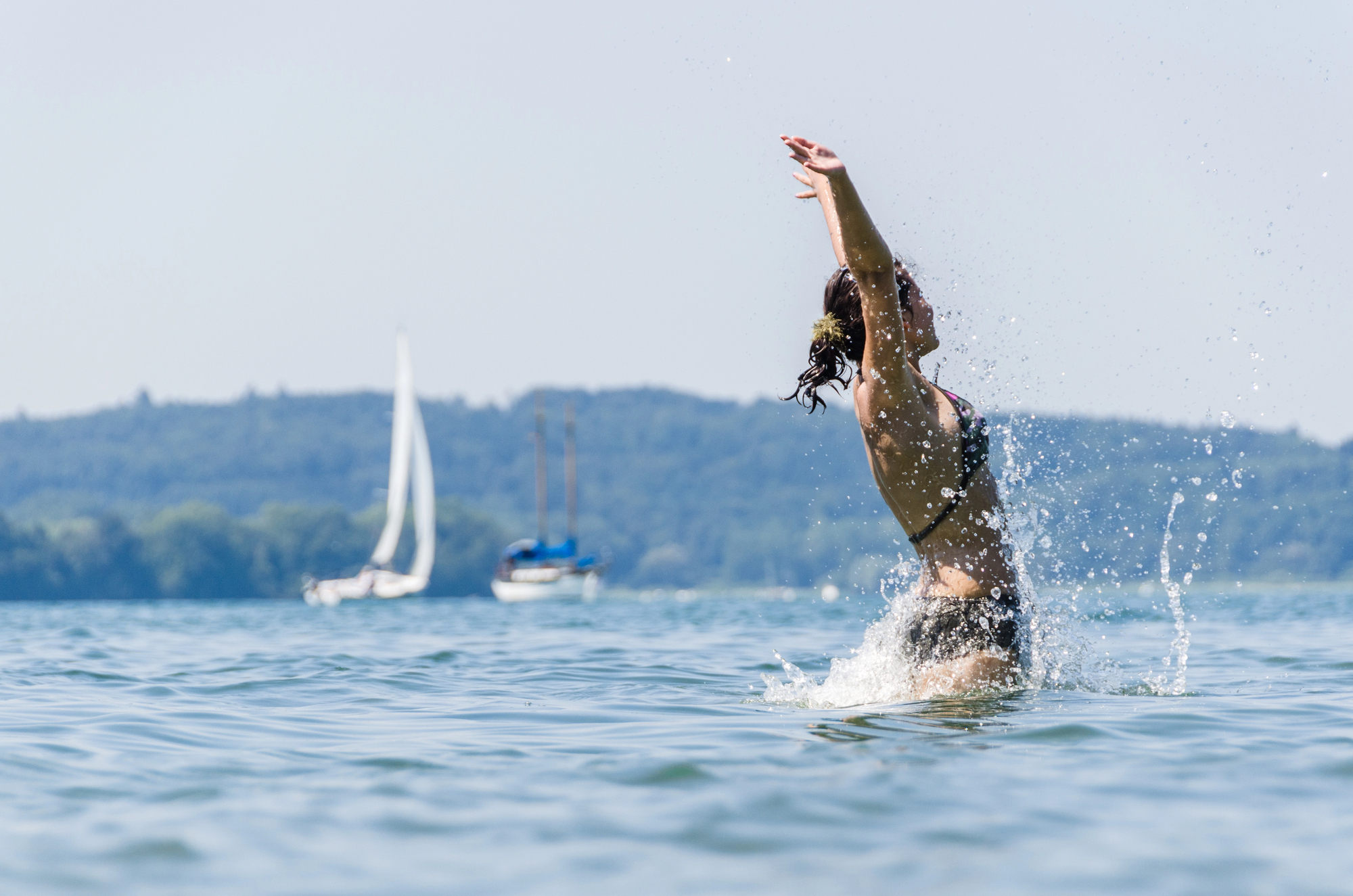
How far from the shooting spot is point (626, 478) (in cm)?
17662

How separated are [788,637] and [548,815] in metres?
11.0

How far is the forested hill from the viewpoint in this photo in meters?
141

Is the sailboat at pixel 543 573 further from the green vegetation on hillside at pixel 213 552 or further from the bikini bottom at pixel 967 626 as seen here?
the bikini bottom at pixel 967 626

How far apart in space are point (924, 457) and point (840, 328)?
0.64 m

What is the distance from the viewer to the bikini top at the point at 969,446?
5.76 meters

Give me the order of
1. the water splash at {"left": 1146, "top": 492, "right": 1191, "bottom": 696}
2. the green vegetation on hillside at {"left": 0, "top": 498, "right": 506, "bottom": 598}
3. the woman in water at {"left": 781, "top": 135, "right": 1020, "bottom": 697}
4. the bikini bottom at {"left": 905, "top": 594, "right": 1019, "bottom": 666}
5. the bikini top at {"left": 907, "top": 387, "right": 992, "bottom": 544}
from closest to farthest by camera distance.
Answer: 1. the woman in water at {"left": 781, "top": 135, "right": 1020, "bottom": 697}
2. the bikini top at {"left": 907, "top": 387, "right": 992, "bottom": 544}
3. the bikini bottom at {"left": 905, "top": 594, "right": 1019, "bottom": 666}
4. the water splash at {"left": 1146, "top": 492, "right": 1191, "bottom": 696}
5. the green vegetation on hillside at {"left": 0, "top": 498, "right": 506, "bottom": 598}

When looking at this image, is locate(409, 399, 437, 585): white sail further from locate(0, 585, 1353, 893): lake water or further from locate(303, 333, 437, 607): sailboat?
locate(0, 585, 1353, 893): lake water

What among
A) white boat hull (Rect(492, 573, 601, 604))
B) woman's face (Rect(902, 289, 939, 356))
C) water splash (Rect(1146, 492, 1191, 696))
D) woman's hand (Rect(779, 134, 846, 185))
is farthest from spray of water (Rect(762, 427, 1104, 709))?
white boat hull (Rect(492, 573, 601, 604))

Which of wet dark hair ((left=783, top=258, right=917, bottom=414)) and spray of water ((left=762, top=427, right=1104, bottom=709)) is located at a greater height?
wet dark hair ((left=783, top=258, right=917, bottom=414))

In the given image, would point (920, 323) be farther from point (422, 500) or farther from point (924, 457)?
point (422, 500)

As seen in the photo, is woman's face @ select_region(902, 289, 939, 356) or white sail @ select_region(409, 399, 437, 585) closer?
woman's face @ select_region(902, 289, 939, 356)

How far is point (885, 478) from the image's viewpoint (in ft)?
19.1

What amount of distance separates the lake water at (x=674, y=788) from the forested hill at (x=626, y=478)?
127 meters

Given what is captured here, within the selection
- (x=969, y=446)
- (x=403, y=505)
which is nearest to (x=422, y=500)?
(x=403, y=505)
